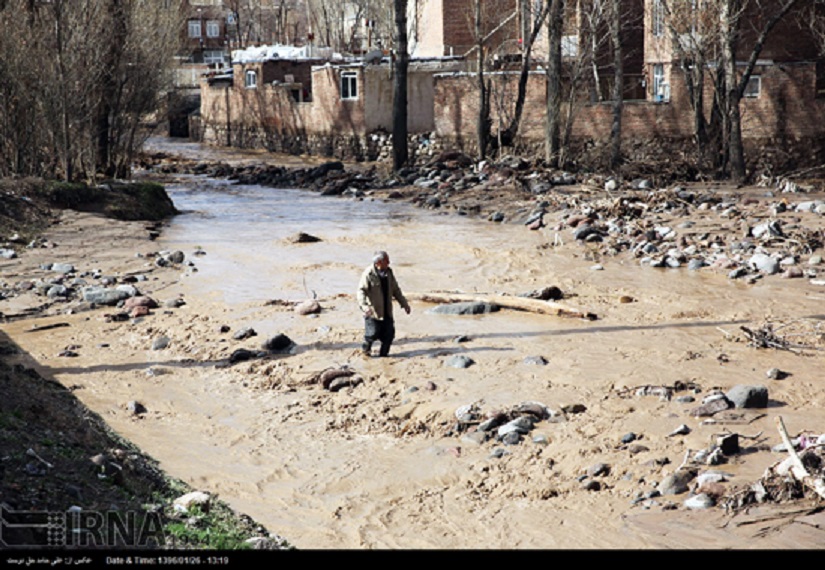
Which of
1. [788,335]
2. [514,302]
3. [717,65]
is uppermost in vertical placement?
[717,65]

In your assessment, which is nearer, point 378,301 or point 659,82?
point 378,301

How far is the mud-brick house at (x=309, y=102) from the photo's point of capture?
115 ft

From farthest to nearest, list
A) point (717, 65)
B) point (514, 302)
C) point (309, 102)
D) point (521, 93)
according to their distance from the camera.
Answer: point (309, 102)
point (521, 93)
point (717, 65)
point (514, 302)

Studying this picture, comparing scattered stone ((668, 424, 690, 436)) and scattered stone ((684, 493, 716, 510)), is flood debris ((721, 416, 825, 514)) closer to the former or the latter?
scattered stone ((684, 493, 716, 510))

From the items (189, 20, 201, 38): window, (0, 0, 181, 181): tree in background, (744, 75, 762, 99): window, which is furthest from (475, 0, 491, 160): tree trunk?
(189, 20, 201, 38): window

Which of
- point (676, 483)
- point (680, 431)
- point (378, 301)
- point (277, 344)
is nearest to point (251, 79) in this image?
point (277, 344)

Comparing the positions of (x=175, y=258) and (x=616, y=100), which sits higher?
(x=616, y=100)

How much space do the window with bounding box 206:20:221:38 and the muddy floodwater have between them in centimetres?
6785

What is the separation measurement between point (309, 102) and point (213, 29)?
143ft

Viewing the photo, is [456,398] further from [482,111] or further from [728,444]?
[482,111]

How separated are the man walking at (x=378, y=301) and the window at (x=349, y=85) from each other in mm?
26112

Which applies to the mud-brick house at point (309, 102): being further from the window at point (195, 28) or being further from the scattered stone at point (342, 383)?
the window at point (195, 28)

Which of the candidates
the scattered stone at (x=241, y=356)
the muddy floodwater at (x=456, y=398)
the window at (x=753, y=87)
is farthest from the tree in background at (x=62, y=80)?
the window at (x=753, y=87)

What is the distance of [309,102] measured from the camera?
131 feet
